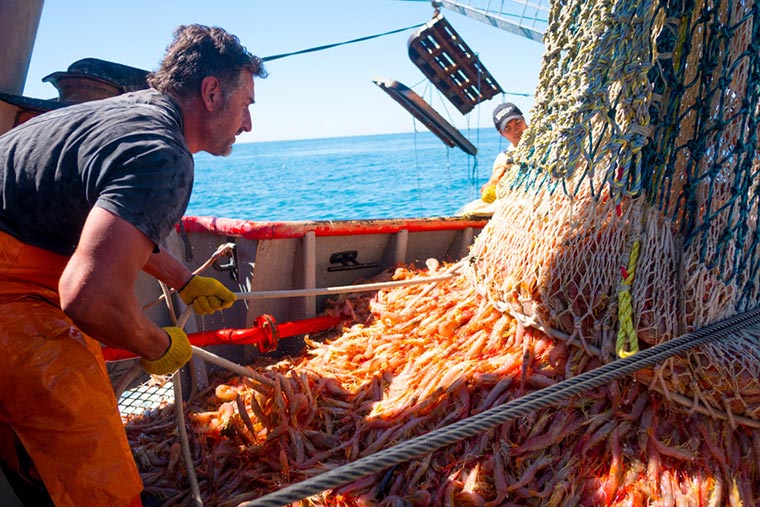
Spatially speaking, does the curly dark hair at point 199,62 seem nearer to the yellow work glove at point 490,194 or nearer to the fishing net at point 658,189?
the fishing net at point 658,189

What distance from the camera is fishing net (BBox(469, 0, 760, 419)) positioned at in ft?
7.89

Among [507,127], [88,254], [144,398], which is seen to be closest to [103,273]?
[88,254]

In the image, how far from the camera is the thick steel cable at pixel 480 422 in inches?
Answer: 50.7

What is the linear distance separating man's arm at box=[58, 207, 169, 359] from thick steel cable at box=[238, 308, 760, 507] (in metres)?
0.77

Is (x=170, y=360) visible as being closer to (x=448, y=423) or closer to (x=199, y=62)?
(x=199, y=62)

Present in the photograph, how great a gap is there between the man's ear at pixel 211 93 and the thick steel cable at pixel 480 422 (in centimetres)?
139

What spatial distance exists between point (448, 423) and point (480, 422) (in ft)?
3.56

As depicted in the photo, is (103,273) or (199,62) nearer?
(103,273)

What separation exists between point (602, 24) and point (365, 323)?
7.15 ft

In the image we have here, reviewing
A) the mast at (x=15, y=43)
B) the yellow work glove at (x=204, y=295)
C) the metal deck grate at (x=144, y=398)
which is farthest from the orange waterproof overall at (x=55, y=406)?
the mast at (x=15, y=43)

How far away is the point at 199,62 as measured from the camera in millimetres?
2203

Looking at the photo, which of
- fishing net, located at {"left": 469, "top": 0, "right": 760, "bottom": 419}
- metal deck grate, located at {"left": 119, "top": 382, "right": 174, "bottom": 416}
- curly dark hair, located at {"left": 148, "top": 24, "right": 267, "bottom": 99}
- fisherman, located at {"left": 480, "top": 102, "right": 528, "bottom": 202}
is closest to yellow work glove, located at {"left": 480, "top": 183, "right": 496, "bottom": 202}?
fisherman, located at {"left": 480, "top": 102, "right": 528, "bottom": 202}

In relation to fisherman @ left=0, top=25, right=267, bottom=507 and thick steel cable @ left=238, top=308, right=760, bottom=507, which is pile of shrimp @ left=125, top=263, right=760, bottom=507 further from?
fisherman @ left=0, top=25, right=267, bottom=507

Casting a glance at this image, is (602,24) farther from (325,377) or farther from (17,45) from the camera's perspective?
(17,45)
